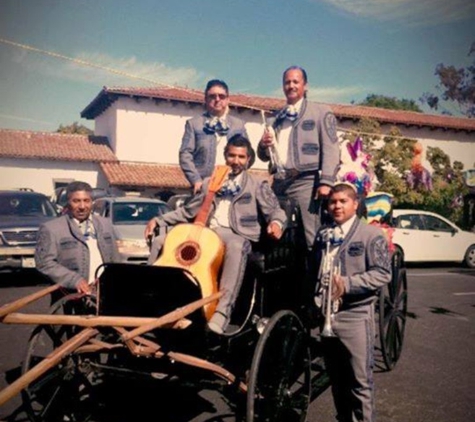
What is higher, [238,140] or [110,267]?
[238,140]

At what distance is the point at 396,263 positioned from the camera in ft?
18.3

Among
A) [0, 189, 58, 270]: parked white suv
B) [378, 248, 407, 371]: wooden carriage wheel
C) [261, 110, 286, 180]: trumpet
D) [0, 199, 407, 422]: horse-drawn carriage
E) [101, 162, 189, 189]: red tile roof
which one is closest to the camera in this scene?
[0, 199, 407, 422]: horse-drawn carriage

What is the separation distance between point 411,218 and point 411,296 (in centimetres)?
486

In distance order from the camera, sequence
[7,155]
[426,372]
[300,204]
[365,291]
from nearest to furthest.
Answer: [365,291] < [300,204] < [426,372] < [7,155]

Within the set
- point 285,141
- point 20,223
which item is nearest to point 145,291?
point 285,141

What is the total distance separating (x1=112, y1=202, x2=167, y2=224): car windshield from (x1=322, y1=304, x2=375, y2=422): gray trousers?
26.9 feet

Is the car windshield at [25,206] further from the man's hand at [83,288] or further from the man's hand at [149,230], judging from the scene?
the man's hand at [149,230]

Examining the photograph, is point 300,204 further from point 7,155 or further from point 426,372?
point 7,155

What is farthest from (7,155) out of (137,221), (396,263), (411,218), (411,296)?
(396,263)

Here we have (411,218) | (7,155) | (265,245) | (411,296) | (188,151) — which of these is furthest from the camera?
(7,155)

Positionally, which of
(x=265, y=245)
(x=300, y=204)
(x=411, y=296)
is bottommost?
(x=411, y=296)

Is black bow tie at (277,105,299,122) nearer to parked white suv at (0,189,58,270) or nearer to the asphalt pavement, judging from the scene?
the asphalt pavement

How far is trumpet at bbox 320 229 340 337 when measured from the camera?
128 inches

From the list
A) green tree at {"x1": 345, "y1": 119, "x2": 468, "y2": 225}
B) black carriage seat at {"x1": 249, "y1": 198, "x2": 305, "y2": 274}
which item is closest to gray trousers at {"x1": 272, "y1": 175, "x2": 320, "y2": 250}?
black carriage seat at {"x1": 249, "y1": 198, "x2": 305, "y2": 274}
